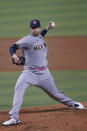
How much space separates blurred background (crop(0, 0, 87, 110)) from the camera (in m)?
7.83

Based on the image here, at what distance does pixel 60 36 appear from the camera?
1184 centimetres

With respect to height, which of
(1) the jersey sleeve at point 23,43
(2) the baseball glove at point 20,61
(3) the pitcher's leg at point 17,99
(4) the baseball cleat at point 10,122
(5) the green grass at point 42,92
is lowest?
(5) the green grass at point 42,92

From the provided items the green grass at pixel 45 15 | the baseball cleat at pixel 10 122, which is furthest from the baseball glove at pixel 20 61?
the green grass at pixel 45 15

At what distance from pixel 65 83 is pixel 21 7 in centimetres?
638

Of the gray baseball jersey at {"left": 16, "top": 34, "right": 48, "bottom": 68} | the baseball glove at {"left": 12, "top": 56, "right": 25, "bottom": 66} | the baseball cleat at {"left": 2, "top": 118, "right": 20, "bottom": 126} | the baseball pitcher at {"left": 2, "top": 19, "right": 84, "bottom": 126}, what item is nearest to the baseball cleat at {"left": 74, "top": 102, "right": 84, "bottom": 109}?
the baseball pitcher at {"left": 2, "top": 19, "right": 84, "bottom": 126}

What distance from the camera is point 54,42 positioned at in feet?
36.9

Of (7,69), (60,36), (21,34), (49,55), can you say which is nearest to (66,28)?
(60,36)

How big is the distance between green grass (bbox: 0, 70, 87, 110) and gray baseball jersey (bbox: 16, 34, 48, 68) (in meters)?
1.36

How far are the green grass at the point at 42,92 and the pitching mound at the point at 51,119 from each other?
1.85 ft

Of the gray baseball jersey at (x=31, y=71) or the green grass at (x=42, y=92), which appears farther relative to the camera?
the green grass at (x=42, y=92)

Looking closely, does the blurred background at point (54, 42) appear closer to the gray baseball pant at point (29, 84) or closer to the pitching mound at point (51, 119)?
the pitching mound at point (51, 119)

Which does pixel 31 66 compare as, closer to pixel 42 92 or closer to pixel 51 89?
pixel 51 89

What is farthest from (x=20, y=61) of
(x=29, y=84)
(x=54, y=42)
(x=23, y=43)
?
(x=54, y=42)

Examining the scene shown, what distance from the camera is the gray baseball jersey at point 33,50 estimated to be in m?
5.88
